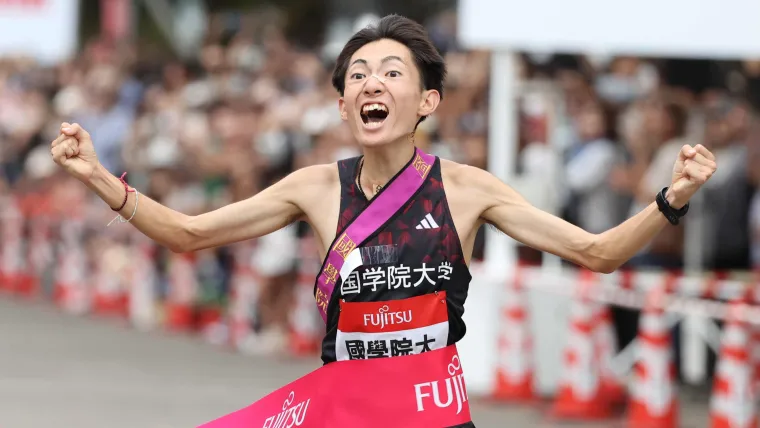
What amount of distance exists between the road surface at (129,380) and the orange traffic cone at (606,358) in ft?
1.56

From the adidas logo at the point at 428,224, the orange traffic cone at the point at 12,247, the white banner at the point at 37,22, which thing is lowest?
the adidas logo at the point at 428,224

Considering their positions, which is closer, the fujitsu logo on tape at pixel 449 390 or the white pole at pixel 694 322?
the fujitsu logo on tape at pixel 449 390

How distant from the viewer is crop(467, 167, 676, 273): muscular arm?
5.25m

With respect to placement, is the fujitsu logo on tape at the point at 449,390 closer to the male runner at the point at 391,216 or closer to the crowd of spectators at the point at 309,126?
the male runner at the point at 391,216

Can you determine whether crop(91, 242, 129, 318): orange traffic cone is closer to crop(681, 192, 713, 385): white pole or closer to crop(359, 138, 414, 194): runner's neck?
crop(681, 192, 713, 385): white pole

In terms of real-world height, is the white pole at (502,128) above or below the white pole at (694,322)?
above

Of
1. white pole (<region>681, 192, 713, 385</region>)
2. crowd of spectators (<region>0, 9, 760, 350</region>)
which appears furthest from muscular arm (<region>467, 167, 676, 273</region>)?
white pole (<region>681, 192, 713, 385</region>)

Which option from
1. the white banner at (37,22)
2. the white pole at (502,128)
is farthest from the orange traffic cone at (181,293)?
the white pole at (502,128)

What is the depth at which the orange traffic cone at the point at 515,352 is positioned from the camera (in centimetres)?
1230

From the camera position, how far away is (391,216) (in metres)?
5.34

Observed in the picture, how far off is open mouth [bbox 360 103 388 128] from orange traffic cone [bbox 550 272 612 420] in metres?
6.35

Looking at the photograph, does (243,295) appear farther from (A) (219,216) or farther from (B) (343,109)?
(B) (343,109)

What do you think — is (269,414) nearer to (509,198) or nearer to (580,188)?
(509,198)

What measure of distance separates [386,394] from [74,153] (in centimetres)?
132
